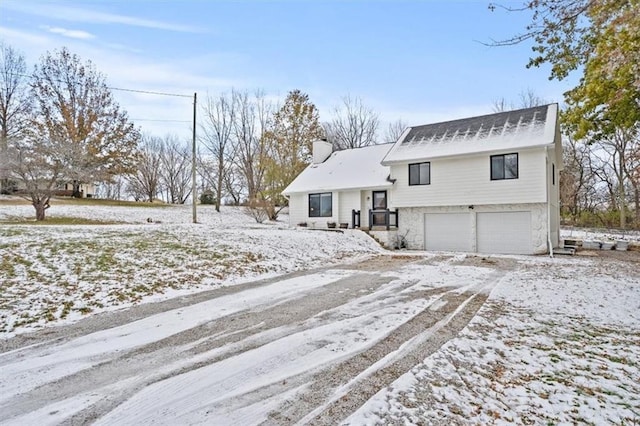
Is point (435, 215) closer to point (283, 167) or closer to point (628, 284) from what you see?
point (628, 284)

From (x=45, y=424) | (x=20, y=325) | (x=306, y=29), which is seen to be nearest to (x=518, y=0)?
(x=45, y=424)

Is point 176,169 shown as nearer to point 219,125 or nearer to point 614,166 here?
point 219,125

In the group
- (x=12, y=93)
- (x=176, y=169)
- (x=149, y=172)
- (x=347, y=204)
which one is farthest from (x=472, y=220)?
(x=176, y=169)

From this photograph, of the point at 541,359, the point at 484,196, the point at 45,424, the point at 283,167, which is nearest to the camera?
the point at 45,424

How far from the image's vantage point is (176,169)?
41.1m

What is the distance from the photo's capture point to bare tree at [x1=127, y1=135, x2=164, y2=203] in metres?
37.7

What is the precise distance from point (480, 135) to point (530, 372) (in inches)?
562

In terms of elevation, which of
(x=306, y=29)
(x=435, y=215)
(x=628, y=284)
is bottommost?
(x=628, y=284)

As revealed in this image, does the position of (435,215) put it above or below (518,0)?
below

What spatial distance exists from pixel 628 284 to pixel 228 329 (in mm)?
8530

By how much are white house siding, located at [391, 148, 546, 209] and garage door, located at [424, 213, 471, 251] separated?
73 centimetres

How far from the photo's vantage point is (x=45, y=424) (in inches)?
99.9

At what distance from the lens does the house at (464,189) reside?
46.4ft

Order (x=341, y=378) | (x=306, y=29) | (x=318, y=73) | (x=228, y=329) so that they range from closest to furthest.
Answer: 1. (x=341, y=378)
2. (x=228, y=329)
3. (x=306, y=29)
4. (x=318, y=73)
